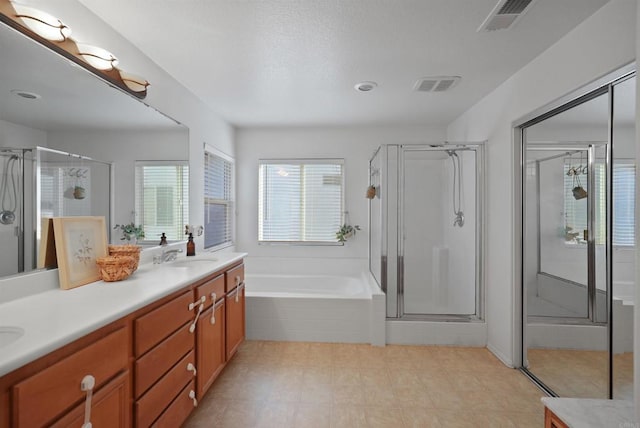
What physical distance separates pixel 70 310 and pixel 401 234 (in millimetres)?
2683

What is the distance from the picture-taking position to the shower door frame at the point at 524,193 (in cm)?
179

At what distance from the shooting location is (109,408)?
1.20m

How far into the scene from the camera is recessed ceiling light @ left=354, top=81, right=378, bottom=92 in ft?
9.23

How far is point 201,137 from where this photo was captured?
10.7ft

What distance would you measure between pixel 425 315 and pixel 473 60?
2.30m

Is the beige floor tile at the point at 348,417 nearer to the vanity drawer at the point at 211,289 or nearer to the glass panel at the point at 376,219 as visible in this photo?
the vanity drawer at the point at 211,289

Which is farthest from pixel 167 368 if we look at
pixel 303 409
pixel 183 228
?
pixel 183 228

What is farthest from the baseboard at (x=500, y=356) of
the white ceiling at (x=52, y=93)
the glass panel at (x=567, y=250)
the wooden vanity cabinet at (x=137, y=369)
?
the white ceiling at (x=52, y=93)

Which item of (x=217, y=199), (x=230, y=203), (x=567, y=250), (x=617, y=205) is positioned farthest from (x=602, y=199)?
(x=230, y=203)

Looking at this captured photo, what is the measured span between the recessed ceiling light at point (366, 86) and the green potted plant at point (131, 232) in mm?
2128

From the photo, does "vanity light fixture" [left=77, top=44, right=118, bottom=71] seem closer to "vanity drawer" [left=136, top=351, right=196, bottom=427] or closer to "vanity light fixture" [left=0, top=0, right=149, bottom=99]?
"vanity light fixture" [left=0, top=0, right=149, bottom=99]

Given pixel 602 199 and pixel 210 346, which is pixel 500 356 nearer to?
pixel 602 199

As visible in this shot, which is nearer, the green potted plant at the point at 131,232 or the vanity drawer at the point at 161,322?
the vanity drawer at the point at 161,322

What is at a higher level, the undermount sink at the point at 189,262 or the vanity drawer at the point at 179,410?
the undermount sink at the point at 189,262
